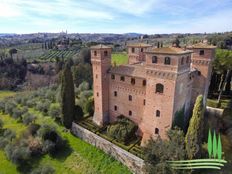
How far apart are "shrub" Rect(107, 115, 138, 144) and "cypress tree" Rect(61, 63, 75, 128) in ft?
25.9

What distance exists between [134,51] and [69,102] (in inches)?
572

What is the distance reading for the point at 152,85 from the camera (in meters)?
23.5

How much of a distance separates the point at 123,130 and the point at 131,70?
8800 millimetres

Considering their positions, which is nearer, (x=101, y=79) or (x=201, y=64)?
(x=201, y=64)

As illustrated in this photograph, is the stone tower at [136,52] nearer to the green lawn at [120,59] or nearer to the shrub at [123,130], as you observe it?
the shrub at [123,130]

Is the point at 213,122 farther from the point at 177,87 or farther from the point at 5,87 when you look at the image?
the point at 5,87

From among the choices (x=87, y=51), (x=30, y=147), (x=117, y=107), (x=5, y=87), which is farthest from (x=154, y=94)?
(x=5, y=87)

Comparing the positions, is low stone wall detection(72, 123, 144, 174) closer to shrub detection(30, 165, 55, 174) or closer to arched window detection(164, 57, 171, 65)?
shrub detection(30, 165, 55, 174)

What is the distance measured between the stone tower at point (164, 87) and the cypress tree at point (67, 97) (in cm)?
1349

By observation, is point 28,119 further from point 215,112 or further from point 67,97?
point 215,112

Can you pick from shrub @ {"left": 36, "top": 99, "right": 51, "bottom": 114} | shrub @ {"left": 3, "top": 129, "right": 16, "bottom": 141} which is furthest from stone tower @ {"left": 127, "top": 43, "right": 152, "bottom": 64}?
shrub @ {"left": 3, "top": 129, "right": 16, "bottom": 141}

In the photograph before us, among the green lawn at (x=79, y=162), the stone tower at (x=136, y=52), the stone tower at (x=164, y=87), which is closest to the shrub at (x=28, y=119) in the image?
the green lawn at (x=79, y=162)

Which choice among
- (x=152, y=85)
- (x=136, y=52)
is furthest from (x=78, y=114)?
(x=152, y=85)

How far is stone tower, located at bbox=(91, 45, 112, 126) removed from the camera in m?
28.8
